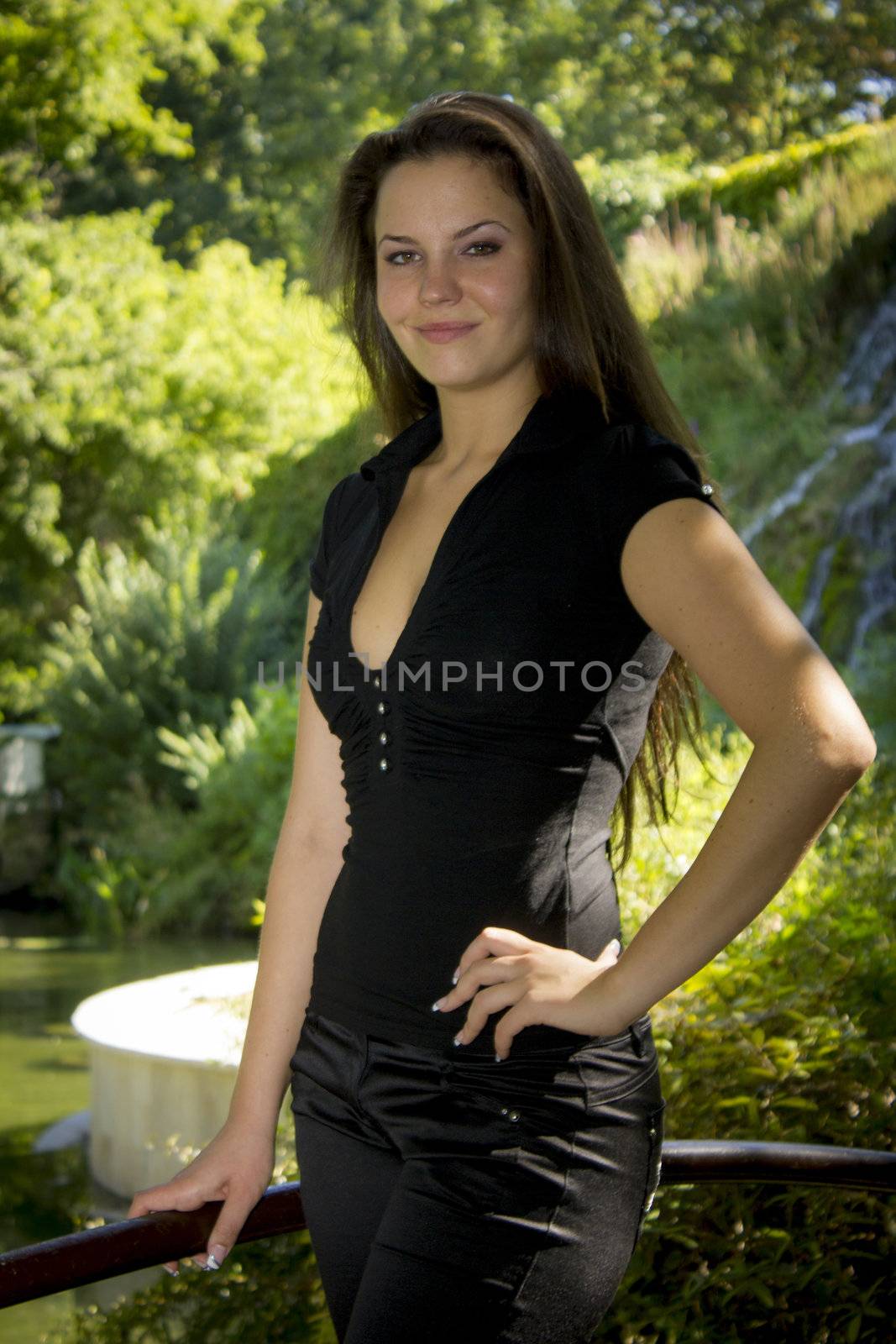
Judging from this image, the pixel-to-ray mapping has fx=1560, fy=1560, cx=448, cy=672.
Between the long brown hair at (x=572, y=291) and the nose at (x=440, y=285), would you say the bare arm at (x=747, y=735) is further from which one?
the nose at (x=440, y=285)

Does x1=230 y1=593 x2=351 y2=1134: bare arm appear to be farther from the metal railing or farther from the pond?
the pond

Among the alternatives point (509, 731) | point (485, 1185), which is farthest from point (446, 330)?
point (485, 1185)

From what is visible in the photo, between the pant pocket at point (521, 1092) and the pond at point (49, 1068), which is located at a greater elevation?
the pant pocket at point (521, 1092)

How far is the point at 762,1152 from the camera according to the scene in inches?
62.8

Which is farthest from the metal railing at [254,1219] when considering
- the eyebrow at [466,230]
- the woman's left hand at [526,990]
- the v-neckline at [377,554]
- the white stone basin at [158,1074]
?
the white stone basin at [158,1074]

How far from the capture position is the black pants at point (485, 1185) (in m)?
1.31

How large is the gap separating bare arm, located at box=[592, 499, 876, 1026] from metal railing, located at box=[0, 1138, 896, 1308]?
33cm

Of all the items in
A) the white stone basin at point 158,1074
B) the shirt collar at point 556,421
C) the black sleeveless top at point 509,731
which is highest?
the shirt collar at point 556,421

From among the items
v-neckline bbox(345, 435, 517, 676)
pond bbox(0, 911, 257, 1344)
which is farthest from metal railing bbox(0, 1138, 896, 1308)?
pond bbox(0, 911, 257, 1344)

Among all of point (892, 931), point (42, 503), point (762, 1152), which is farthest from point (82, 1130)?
A: point (42, 503)

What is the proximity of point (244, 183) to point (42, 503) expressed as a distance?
13564 mm

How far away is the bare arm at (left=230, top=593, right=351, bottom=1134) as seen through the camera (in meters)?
1.60

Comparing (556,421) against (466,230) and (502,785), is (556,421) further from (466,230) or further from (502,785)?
(502,785)

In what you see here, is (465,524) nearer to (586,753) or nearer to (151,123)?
(586,753)
